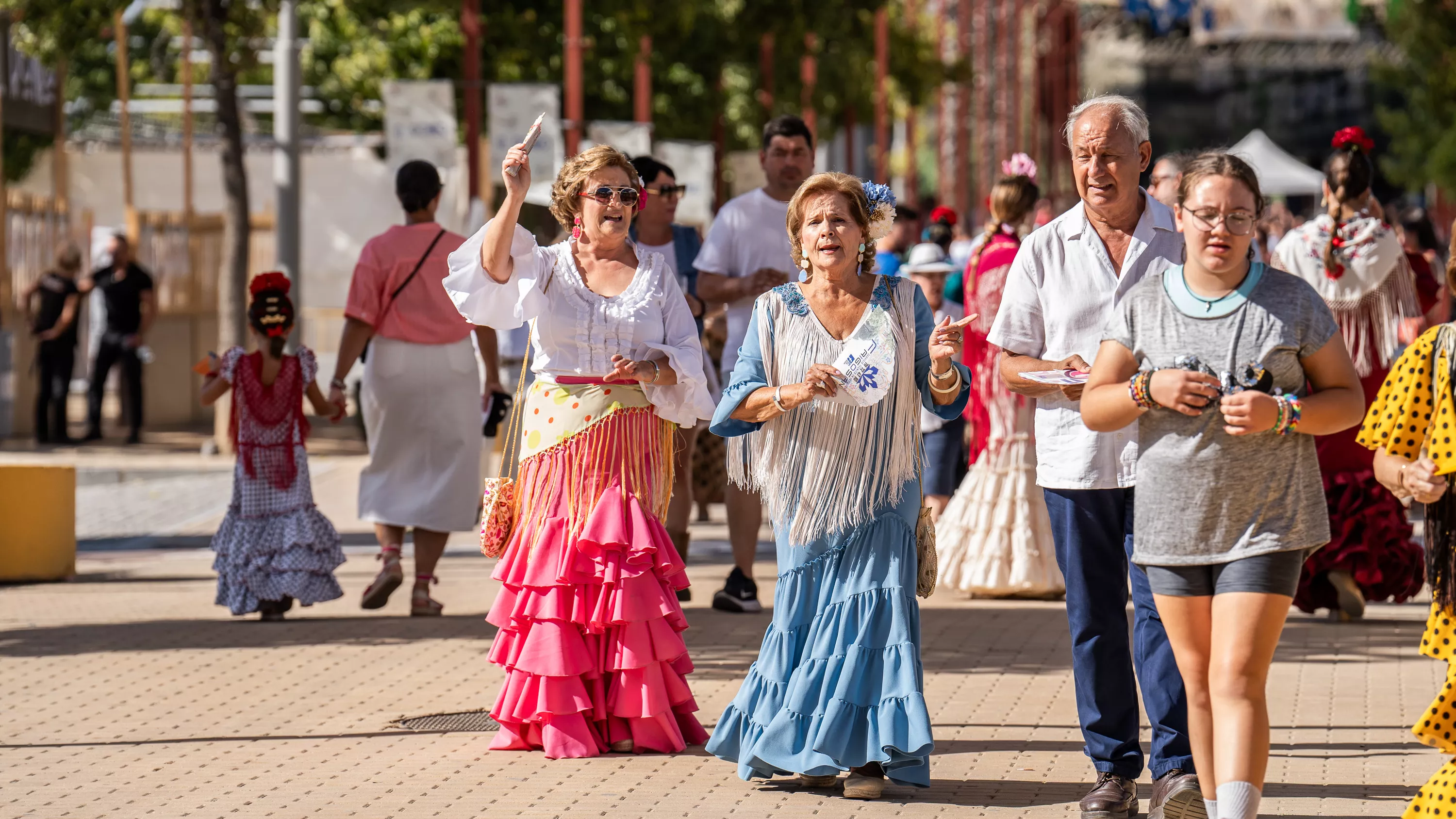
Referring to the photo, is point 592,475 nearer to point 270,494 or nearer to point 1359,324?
point 270,494

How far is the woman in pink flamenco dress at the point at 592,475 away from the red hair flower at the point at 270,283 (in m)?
3.05

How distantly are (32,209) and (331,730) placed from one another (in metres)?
17.3

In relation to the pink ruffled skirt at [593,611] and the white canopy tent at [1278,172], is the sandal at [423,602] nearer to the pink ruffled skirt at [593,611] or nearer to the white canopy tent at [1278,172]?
the pink ruffled skirt at [593,611]

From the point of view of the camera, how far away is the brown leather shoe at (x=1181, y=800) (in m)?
5.48

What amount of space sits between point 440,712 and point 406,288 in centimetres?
258

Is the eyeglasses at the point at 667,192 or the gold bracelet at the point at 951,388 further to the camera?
the eyeglasses at the point at 667,192

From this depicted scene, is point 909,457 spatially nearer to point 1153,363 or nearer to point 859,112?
point 1153,363

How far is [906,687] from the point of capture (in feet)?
19.4

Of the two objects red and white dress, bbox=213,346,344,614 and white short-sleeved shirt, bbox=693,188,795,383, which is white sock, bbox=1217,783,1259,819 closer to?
white short-sleeved shirt, bbox=693,188,795,383

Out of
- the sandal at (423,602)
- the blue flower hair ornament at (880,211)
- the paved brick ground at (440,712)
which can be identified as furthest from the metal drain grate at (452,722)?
the sandal at (423,602)

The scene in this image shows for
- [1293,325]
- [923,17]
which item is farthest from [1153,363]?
[923,17]


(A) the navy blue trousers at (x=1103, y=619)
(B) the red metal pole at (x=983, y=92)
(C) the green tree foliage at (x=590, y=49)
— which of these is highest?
(B) the red metal pole at (x=983, y=92)

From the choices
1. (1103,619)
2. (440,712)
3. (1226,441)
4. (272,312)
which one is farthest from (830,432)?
(272,312)

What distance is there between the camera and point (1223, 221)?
495 cm
